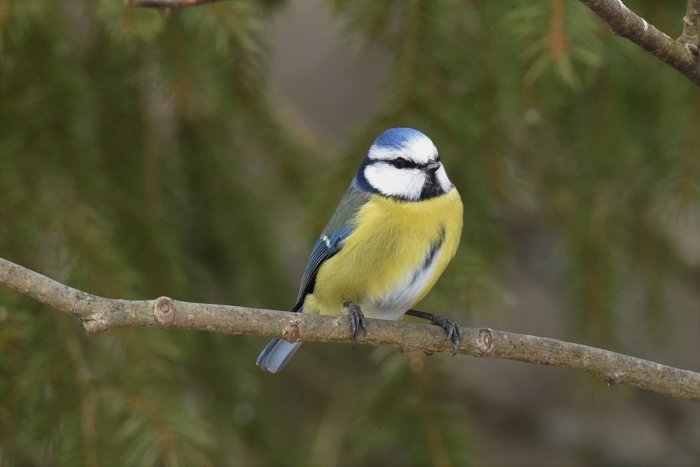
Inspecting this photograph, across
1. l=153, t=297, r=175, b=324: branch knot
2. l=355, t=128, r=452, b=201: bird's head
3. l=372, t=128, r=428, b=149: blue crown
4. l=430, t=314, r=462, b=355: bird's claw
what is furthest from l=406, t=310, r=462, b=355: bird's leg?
l=153, t=297, r=175, b=324: branch knot

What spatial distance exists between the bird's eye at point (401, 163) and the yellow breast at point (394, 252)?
0.07 metres

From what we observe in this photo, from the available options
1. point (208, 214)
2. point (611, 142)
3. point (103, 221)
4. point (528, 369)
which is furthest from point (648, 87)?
point (528, 369)

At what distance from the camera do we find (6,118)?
215cm

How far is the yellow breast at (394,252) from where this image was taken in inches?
79.2

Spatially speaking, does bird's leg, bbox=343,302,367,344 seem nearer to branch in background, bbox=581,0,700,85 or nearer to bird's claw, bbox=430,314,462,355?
bird's claw, bbox=430,314,462,355

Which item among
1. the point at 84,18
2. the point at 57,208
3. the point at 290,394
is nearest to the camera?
the point at 57,208

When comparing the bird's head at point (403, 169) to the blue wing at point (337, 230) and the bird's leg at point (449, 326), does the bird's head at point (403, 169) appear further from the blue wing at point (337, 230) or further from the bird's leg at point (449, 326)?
the bird's leg at point (449, 326)

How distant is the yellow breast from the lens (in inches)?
79.2

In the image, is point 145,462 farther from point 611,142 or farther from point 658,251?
point 658,251

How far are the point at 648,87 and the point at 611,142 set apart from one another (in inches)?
6.5

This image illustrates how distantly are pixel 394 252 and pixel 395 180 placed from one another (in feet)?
0.61

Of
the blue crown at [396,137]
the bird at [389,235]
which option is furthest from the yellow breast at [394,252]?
the blue crown at [396,137]

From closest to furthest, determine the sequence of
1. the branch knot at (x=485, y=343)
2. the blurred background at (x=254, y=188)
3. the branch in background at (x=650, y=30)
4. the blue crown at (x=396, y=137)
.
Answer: the branch in background at (x=650, y=30) < the branch knot at (x=485, y=343) < the blurred background at (x=254, y=188) < the blue crown at (x=396, y=137)

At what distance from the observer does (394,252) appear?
6.65ft
